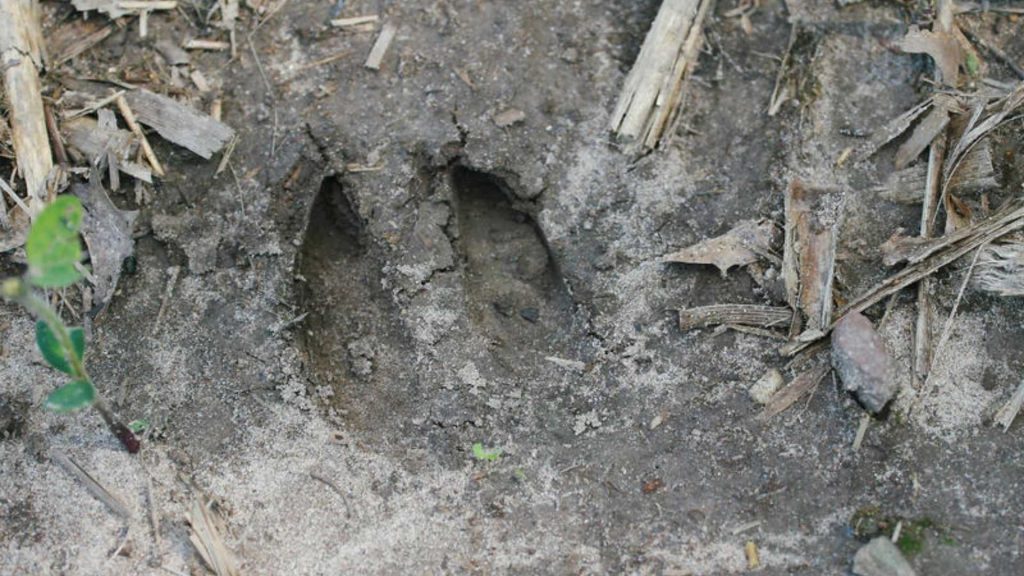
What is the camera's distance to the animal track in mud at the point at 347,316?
323cm

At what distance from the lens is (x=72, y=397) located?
2635 millimetres

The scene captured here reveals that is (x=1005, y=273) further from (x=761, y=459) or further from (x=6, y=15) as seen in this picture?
(x=6, y=15)

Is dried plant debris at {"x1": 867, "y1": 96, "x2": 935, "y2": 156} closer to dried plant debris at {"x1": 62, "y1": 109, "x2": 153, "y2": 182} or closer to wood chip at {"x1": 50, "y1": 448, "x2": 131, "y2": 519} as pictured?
dried plant debris at {"x1": 62, "y1": 109, "x2": 153, "y2": 182}

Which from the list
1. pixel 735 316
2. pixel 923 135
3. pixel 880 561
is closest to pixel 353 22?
pixel 735 316

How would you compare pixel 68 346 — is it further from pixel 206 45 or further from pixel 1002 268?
pixel 1002 268

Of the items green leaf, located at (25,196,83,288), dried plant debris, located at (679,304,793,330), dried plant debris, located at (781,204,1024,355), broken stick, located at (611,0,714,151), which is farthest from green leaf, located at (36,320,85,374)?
dried plant debris, located at (781,204,1024,355)

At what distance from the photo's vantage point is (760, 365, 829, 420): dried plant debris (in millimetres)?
3033

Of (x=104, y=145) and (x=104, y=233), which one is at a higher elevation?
(x=104, y=145)

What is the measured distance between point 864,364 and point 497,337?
3.66ft

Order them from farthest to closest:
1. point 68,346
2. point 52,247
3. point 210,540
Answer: point 210,540 < point 68,346 < point 52,247

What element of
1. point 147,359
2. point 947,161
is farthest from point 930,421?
point 147,359

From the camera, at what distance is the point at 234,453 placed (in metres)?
3.04

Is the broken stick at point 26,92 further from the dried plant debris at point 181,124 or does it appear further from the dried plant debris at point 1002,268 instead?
the dried plant debris at point 1002,268

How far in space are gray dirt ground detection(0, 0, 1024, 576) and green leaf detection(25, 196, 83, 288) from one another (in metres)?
0.75
